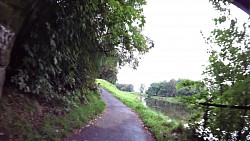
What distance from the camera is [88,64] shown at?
990cm

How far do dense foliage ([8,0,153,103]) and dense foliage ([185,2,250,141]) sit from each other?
3.88m

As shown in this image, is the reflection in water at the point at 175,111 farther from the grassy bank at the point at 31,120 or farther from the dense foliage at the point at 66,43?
the dense foliage at the point at 66,43

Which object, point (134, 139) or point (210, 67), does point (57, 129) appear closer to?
point (134, 139)

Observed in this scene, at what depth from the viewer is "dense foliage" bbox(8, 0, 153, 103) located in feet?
21.9

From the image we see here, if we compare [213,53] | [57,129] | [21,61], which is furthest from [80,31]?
[213,53]

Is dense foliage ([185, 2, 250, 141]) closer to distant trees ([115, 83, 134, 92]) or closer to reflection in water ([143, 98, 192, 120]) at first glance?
reflection in water ([143, 98, 192, 120])

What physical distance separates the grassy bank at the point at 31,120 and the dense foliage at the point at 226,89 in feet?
11.9

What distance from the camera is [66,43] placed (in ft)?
26.1

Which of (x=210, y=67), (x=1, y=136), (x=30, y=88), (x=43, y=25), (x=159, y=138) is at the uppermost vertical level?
(x=43, y=25)

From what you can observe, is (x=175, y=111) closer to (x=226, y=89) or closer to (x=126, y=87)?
(x=226, y=89)

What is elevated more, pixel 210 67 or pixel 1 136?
pixel 210 67

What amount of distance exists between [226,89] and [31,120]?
4.62 meters

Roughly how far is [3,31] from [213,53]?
12.4 ft

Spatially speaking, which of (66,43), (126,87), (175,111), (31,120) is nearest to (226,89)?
(31,120)
